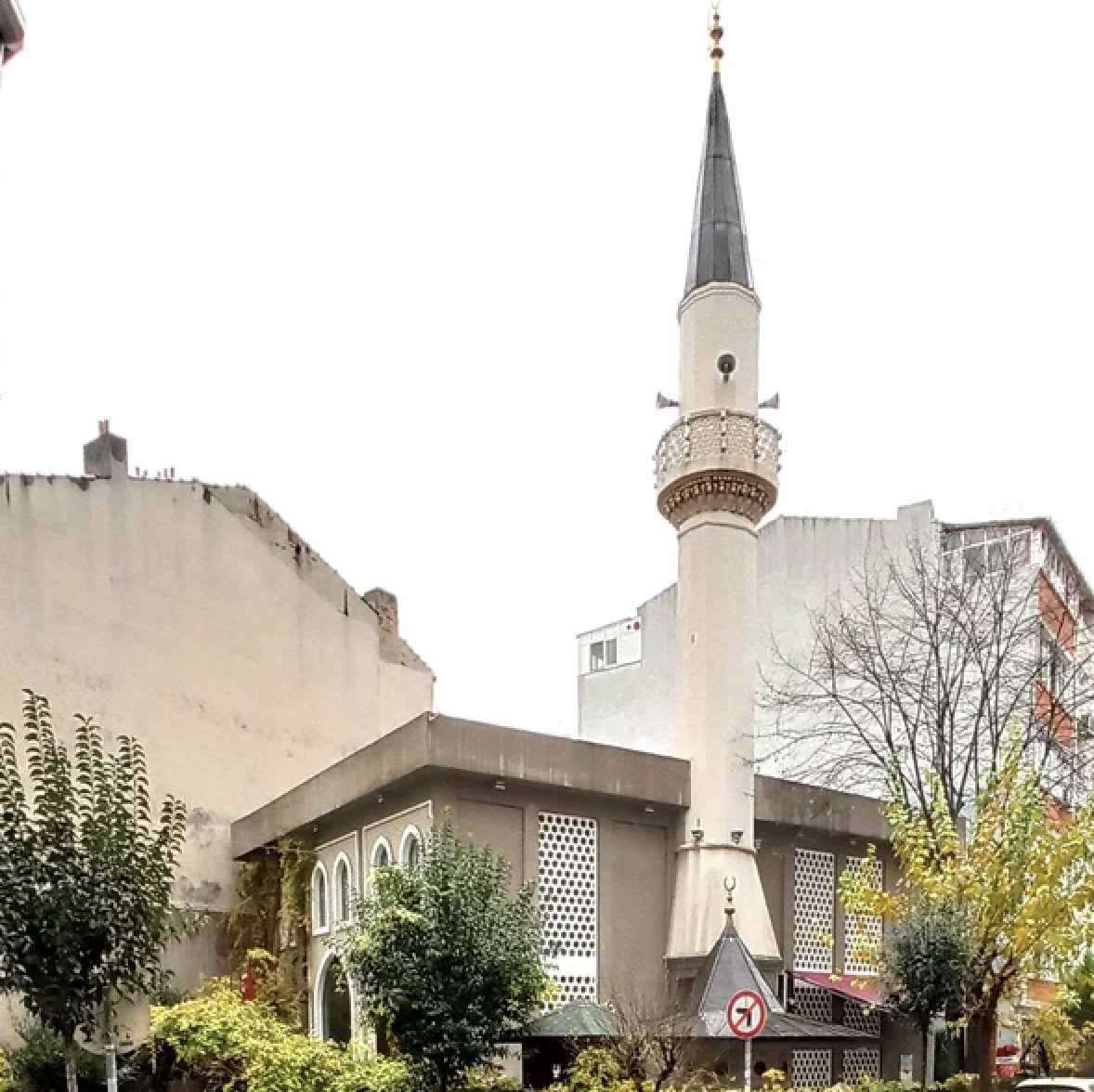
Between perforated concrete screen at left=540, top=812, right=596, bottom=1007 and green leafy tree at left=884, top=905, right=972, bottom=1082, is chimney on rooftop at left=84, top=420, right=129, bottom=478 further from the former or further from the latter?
green leafy tree at left=884, top=905, right=972, bottom=1082

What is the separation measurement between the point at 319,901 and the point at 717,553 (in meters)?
9.25

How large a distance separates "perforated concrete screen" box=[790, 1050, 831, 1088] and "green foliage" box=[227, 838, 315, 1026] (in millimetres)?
8355

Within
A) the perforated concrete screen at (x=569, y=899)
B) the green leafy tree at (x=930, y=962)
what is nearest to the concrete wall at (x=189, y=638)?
the perforated concrete screen at (x=569, y=899)

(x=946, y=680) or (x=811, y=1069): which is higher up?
(x=946, y=680)

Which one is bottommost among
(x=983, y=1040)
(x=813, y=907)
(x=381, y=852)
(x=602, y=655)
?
(x=983, y=1040)

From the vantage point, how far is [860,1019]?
23.5 meters

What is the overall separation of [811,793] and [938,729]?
2807 millimetres

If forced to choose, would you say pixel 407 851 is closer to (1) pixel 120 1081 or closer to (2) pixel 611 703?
→ (1) pixel 120 1081

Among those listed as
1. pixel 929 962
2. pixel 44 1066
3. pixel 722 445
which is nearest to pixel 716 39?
pixel 722 445

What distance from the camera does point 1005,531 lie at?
105ft

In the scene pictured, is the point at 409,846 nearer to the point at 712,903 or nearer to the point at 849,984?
the point at 712,903

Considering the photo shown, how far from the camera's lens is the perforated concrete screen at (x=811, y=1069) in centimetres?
2178

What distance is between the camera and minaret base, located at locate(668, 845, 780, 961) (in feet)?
65.5

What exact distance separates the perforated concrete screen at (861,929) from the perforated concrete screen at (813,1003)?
78 centimetres
